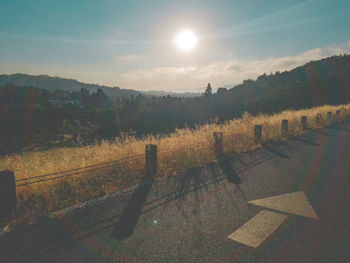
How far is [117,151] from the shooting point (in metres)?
5.71

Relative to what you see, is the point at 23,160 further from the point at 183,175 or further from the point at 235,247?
the point at 235,247

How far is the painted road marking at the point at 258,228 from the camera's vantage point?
2.33 meters

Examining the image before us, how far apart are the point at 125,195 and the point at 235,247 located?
220 centimetres

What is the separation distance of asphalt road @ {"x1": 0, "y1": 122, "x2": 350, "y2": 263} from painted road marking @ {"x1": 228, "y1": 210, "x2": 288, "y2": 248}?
6cm

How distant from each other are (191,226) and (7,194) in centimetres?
286

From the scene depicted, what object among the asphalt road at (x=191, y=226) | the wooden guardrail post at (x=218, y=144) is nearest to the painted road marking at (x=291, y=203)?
the asphalt road at (x=191, y=226)

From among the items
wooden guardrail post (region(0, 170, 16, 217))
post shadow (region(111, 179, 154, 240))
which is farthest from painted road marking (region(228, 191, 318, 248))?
wooden guardrail post (region(0, 170, 16, 217))

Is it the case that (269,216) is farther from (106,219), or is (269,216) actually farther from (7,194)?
(7,194)

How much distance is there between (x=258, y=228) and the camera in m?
2.55

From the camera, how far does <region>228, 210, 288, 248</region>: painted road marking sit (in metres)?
2.33

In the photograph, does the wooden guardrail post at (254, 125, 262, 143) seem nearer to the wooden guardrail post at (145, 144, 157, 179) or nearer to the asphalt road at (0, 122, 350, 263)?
the asphalt road at (0, 122, 350, 263)

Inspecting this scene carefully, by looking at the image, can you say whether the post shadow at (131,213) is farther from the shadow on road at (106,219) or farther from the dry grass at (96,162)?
the dry grass at (96,162)

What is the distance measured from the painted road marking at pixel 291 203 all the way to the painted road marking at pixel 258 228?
0.24m

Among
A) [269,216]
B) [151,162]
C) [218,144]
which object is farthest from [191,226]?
[218,144]
